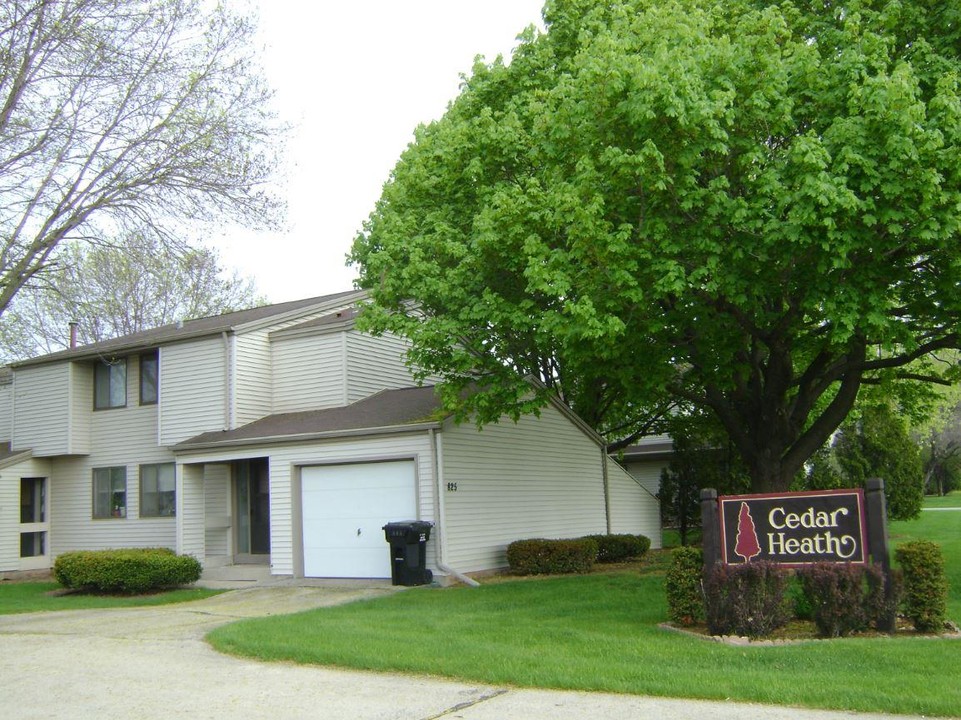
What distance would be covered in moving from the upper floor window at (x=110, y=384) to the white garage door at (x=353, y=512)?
763cm

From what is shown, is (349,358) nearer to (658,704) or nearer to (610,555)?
(610,555)

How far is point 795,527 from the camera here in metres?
10.8

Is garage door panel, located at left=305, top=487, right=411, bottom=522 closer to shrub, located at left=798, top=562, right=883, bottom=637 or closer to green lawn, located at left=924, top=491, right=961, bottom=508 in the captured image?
shrub, located at left=798, top=562, right=883, bottom=637

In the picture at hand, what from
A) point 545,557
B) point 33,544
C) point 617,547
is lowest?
point 617,547

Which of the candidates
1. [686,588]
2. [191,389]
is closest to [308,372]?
[191,389]

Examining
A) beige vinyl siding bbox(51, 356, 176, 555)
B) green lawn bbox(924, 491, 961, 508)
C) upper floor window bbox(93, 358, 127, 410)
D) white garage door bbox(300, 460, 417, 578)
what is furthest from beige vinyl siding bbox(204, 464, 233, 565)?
green lawn bbox(924, 491, 961, 508)

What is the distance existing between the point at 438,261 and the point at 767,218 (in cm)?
599

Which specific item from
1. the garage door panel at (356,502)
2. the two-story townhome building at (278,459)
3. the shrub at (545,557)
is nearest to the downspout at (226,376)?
the two-story townhome building at (278,459)

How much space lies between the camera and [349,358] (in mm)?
21125

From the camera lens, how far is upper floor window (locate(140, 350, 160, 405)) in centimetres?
2305

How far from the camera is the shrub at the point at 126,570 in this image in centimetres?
1841

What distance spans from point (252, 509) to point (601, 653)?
42.8ft

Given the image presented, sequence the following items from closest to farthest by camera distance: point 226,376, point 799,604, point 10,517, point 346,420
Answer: point 799,604, point 346,420, point 226,376, point 10,517

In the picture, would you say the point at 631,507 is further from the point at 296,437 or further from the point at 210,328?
the point at 210,328
